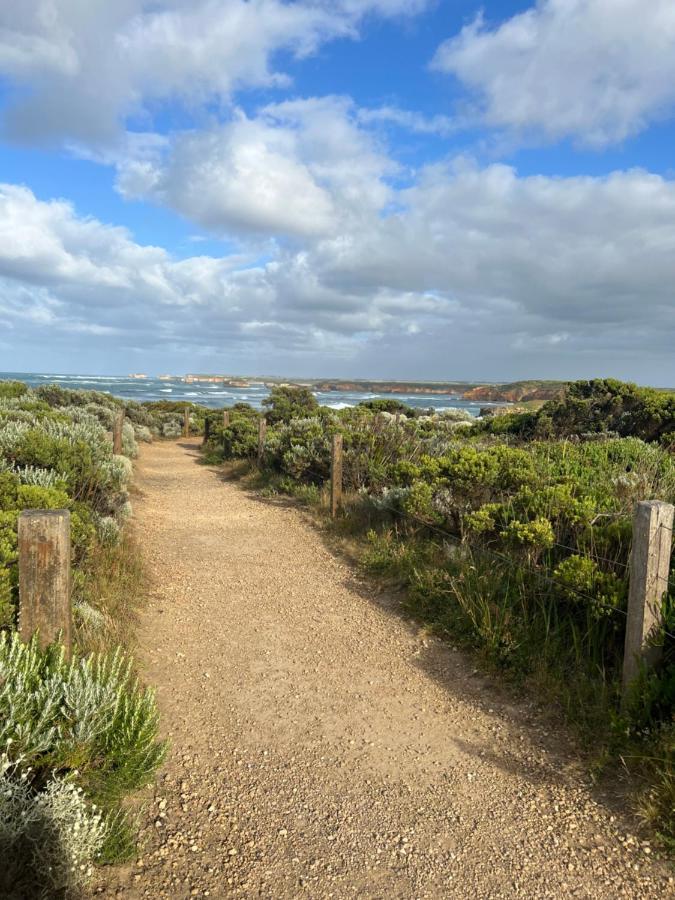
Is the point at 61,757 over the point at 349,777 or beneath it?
over

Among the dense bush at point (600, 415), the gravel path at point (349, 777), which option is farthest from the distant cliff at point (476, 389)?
the gravel path at point (349, 777)

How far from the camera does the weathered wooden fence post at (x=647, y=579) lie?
10.4 ft

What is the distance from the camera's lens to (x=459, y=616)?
184 inches

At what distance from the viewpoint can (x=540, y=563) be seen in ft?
16.3

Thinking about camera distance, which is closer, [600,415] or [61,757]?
[61,757]

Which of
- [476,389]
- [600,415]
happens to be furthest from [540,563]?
[476,389]

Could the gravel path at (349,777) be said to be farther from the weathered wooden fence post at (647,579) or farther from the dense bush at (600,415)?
the dense bush at (600,415)

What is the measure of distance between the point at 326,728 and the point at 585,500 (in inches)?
120

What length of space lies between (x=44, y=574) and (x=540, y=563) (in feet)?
12.9

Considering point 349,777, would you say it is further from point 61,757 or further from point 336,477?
point 336,477

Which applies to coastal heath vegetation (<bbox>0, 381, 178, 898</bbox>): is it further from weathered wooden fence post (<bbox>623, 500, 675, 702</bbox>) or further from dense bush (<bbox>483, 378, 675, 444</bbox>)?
dense bush (<bbox>483, 378, 675, 444</bbox>)

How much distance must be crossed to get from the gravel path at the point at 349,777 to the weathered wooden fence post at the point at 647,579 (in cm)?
71

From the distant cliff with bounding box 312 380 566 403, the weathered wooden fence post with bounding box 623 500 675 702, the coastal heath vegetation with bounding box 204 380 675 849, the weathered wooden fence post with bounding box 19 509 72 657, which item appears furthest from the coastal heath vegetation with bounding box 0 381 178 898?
the distant cliff with bounding box 312 380 566 403

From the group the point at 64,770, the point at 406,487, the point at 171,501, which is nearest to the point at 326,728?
the point at 64,770
